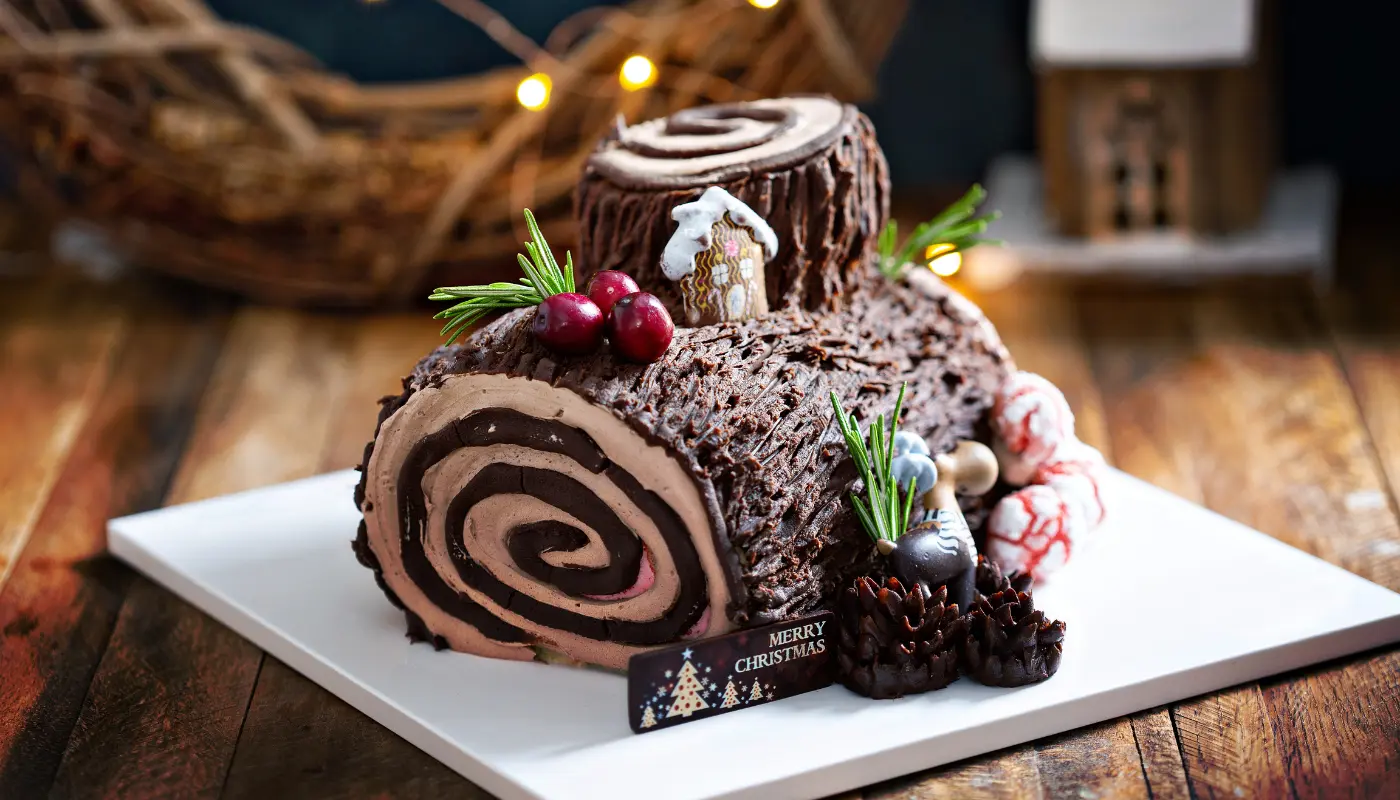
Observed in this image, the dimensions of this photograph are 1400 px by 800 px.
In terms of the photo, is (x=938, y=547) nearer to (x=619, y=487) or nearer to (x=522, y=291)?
(x=619, y=487)

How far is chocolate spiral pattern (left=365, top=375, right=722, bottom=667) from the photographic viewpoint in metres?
1.83

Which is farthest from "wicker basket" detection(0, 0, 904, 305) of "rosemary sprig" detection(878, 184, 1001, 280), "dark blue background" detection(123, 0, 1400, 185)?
"rosemary sprig" detection(878, 184, 1001, 280)

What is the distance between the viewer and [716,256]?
77.2 inches

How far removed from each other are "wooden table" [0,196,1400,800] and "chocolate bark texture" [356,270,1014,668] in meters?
0.21

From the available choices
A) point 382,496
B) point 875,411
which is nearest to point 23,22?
point 382,496

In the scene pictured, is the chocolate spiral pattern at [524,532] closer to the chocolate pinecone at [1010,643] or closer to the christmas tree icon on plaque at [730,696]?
the christmas tree icon on plaque at [730,696]

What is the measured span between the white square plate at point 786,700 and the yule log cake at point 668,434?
0.30 feet

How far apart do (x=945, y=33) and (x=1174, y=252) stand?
74 cm

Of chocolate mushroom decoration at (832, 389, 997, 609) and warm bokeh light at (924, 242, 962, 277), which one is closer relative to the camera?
chocolate mushroom decoration at (832, 389, 997, 609)

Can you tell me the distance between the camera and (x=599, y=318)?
183 centimetres

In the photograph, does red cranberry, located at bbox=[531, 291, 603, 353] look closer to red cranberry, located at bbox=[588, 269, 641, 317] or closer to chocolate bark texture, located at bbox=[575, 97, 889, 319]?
red cranberry, located at bbox=[588, 269, 641, 317]

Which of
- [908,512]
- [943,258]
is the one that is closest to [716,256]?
[908,512]

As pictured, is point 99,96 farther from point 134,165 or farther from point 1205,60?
point 1205,60

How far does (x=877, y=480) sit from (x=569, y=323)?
39 centimetres
